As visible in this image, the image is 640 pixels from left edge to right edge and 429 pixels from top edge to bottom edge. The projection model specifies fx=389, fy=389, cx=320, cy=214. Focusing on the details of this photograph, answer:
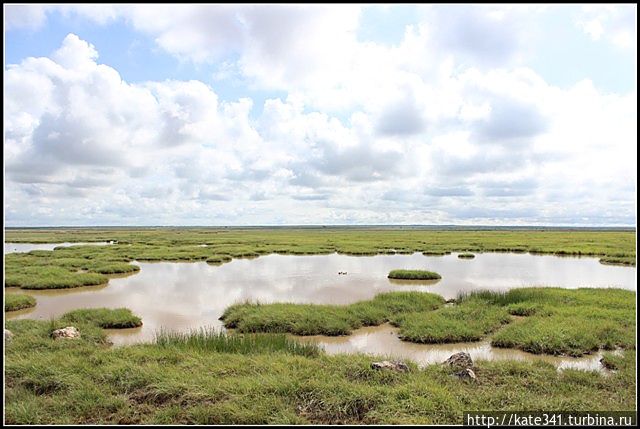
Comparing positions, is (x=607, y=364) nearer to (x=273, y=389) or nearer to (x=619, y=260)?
(x=273, y=389)

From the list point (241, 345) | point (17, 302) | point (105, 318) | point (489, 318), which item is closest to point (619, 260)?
point (489, 318)

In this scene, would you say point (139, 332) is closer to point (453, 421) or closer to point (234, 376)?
point (234, 376)

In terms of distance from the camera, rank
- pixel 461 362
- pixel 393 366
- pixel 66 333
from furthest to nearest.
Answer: pixel 66 333 → pixel 461 362 → pixel 393 366

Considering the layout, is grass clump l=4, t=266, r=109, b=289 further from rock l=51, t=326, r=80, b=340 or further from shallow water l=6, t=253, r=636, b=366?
rock l=51, t=326, r=80, b=340

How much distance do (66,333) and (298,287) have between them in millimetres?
12045

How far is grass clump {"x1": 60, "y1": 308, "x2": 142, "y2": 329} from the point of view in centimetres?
1294

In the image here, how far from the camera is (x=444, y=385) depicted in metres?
6.96

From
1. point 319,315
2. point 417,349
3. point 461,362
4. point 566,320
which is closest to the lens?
point 461,362

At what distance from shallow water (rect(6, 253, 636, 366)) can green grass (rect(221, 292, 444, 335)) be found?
1.63 ft

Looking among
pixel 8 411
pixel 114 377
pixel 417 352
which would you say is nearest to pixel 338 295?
pixel 417 352

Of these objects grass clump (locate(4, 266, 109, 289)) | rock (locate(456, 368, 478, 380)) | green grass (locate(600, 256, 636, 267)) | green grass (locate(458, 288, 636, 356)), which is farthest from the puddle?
green grass (locate(600, 256, 636, 267))

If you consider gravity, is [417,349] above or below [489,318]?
below

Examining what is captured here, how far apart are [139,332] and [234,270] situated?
1626 centimetres

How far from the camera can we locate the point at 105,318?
13.2 m
